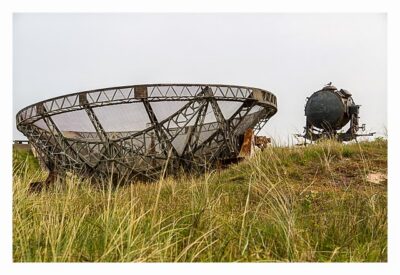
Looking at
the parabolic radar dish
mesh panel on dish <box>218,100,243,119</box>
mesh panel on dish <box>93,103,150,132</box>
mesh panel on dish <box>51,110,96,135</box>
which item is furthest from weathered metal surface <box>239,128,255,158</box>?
mesh panel on dish <box>51,110,96,135</box>

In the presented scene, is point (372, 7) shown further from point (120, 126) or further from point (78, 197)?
point (120, 126)

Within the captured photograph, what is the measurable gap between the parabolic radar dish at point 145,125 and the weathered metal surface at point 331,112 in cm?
716

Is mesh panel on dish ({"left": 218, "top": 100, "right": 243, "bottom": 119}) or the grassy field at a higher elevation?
mesh panel on dish ({"left": 218, "top": 100, "right": 243, "bottom": 119})

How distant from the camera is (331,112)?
1814 centimetres

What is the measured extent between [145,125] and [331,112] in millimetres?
9612

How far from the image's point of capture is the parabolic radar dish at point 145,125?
1016cm

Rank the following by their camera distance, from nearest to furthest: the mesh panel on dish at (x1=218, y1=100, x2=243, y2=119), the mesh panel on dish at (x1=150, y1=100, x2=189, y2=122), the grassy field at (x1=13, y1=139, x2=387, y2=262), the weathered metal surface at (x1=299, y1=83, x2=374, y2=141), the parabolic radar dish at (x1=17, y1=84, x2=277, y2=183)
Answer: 1. the grassy field at (x1=13, y1=139, x2=387, y2=262)
2. the parabolic radar dish at (x1=17, y1=84, x2=277, y2=183)
3. the mesh panel on dish at (x1=150, y1=100, x2=189, y2=122)
4. the mesh panel on dish at (x1=218, y1=100, x2=243, y2=119)
5. the weathered metal surface at (x1=299, y1=83, x2=374, y2=141)

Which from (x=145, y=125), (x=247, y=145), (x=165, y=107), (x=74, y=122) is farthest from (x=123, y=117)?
(x=247, y=145)

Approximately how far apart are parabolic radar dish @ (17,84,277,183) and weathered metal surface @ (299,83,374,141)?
716 cm

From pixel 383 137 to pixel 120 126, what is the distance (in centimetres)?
572

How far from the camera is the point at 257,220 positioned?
13.7 ft

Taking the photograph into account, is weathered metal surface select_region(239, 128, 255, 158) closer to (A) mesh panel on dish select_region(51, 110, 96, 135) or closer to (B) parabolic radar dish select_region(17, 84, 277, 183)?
(B) parabolic radar dish select_region(17, 84, 277, 183)

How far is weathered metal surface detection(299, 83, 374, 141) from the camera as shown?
17.9 metres
